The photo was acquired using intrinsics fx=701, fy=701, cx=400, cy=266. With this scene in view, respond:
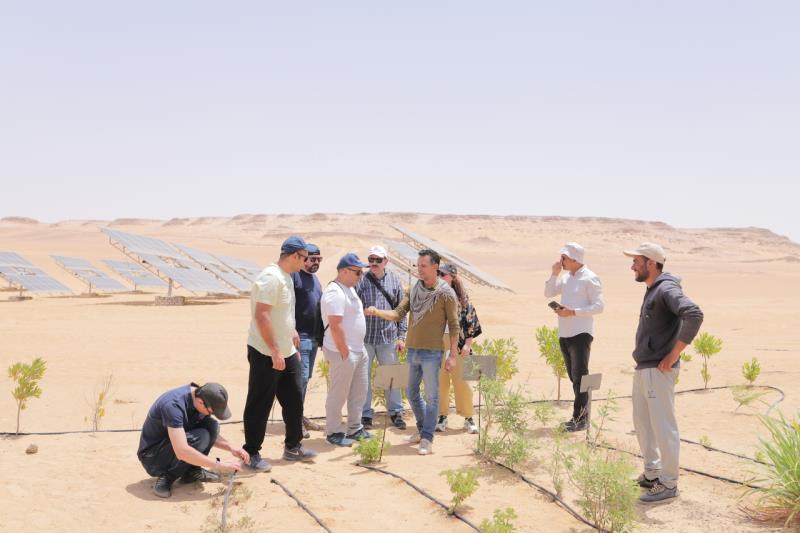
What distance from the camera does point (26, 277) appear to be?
89.9ft

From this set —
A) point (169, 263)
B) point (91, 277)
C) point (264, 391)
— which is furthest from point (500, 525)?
point (91, 277)

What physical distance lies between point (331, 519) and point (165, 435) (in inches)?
56.0

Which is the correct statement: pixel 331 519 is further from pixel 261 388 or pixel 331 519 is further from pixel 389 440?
pixel 389 440

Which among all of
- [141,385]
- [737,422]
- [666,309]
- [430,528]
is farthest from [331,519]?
[141,385]

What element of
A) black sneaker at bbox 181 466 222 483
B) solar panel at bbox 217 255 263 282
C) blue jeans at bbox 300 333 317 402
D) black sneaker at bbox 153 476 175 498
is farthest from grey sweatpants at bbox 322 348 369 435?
solar panel at bbox 217 255 263 282

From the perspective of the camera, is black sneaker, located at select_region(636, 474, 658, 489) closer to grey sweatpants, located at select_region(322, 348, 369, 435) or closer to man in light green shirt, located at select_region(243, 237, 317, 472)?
grey sweatpants, located at select_region(322, 348, 369, 435)

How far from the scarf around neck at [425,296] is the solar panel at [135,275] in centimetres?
2577

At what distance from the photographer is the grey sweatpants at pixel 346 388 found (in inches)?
249

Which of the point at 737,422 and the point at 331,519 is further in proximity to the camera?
the point at 737,422

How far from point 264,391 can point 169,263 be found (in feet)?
83.4

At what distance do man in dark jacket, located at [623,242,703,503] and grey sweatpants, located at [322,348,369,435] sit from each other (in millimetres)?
2489

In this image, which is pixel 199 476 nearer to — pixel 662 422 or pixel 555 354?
pixel 662 422

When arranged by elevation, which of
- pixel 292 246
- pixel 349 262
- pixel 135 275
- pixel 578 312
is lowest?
pixel 135 275

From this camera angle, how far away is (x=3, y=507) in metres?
4.57
